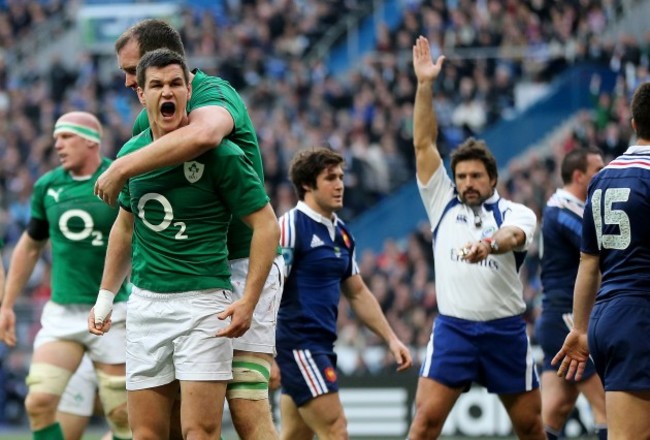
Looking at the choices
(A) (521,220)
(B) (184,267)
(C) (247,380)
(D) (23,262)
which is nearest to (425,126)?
(A) (521,220)

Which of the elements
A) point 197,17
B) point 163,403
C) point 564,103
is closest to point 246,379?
point 163,403

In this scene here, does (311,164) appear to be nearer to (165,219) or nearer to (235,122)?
(235,122)

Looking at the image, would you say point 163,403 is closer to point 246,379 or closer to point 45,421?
point 246,379

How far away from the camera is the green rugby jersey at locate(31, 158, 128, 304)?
9.61 meters

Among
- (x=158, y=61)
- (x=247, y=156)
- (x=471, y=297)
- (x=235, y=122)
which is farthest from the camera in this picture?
(x=471, y=297)

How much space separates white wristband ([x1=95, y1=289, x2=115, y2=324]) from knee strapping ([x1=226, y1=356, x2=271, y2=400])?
30.3 inches

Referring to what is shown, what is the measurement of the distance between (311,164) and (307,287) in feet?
2.89

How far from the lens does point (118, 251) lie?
728 cm

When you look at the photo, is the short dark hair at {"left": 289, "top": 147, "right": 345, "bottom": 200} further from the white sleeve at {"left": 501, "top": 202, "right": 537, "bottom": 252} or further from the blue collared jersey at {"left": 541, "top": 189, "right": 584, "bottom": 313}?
the blue collared jersey at {"left": 541, "top": 189, "right": 584, "bottom": 313}

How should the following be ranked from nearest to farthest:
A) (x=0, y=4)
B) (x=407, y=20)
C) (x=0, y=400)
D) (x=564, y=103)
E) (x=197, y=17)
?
1. (x=0, y=400)
2. (x=564, y=103)
3. (x=407, y=20)
4. (x=197, y=17)
5. (x=0, y=4)

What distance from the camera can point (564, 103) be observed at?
73.5 ft

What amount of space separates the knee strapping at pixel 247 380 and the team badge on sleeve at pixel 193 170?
1.05m

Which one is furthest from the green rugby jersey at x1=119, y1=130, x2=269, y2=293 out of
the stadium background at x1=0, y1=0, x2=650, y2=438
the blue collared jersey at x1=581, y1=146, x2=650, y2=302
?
the stadium background at x1=0, y1=0, x2=650, y2=438

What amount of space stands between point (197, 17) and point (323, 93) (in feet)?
19.4
